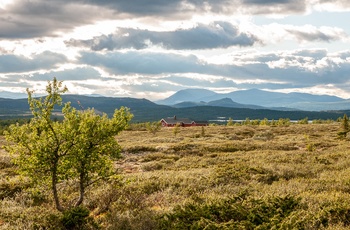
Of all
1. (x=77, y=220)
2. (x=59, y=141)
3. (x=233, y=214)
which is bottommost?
(x=77, y=220)

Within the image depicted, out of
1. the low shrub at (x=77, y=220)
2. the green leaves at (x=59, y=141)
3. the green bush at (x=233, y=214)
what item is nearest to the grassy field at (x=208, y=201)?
the green bush at (x=233, y=214)

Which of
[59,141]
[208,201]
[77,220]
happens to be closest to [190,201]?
[208,201]

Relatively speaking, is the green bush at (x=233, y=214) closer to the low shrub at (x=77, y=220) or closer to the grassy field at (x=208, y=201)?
the grassy field at (x=208, y=201)

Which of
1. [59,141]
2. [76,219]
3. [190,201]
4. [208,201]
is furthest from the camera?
[208,201]

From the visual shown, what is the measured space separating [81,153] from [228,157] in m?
18.6

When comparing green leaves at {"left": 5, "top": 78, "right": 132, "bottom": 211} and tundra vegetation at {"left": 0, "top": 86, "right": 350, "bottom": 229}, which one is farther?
green leaves at {"left": 5, "top": 78, "right": 132, "bottom": 211}

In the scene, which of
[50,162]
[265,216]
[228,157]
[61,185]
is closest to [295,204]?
[265,216]

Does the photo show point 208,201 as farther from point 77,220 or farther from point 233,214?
point 77,220

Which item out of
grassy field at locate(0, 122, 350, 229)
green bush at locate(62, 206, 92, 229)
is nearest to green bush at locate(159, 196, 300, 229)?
grassy field at locate(0, 122, 350, 229)

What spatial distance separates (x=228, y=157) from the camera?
29.3 metres

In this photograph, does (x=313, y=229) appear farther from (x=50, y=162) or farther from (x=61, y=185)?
(x=61, y=185)

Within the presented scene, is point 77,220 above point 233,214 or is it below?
below

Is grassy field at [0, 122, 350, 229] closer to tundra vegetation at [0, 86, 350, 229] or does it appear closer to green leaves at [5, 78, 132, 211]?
tundra vegetation at [0, 86, 350, 229]

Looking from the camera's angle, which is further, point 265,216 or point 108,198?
point 108,198
